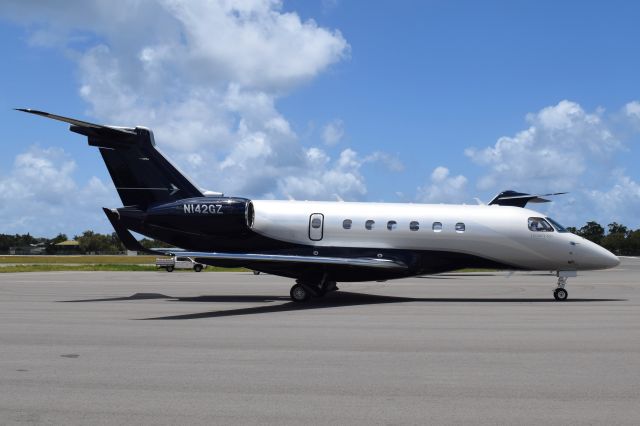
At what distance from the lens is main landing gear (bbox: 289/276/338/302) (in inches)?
756

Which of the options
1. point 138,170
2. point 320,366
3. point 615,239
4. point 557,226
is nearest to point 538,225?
point 557,226

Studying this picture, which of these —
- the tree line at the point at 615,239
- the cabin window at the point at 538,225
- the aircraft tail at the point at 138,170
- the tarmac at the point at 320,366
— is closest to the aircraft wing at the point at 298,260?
the tarmac at the point at 320,366

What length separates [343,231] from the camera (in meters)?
20.0

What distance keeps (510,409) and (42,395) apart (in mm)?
4780

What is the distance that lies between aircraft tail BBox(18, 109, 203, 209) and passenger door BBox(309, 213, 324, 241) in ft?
14.2

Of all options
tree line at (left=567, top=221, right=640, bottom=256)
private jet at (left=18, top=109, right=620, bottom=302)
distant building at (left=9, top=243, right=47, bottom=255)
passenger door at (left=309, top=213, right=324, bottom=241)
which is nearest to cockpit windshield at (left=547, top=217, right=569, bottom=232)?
private jet at (left=18, top=109, right=620, bottom=302)

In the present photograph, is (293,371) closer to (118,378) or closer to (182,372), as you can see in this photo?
(182,372)

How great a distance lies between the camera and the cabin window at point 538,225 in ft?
64.8

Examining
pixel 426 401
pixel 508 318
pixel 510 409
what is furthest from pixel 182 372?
pixel 508 318

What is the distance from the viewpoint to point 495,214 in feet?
65.7

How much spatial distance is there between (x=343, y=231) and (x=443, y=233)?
3.12 meters

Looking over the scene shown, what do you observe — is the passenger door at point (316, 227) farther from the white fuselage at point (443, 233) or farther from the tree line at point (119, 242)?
the tree line at point (119, 242)

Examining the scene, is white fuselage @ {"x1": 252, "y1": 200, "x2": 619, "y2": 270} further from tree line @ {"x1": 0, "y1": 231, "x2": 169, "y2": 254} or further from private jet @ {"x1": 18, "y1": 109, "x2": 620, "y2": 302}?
tree line @ {"x1": 0, "y1": 231, "x2": 169, "y2": 254}

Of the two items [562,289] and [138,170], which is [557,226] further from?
[138,170]
